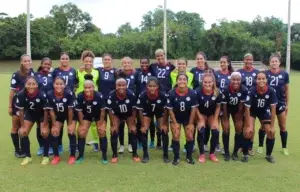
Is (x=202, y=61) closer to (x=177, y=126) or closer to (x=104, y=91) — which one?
(x=177, y=126)

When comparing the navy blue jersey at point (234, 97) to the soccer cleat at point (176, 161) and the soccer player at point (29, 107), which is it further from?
the soccer player at point (29, 107)

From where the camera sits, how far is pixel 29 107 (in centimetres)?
619

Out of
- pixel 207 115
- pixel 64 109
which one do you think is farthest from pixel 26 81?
pixel 207 115

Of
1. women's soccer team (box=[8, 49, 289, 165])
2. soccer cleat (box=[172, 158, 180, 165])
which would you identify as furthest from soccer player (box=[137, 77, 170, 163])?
soccer cleat (box=[172, 158, 180, 165])

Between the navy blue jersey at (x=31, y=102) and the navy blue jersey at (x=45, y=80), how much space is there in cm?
43

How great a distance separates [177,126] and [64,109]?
1852 mm

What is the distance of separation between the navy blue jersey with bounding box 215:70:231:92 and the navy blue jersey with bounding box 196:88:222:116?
461 millimetres

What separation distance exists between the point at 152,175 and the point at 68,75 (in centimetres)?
250

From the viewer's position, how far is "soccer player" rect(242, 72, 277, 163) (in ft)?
20.3

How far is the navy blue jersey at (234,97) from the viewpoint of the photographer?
6280mm

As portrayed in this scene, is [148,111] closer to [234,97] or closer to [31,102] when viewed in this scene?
[234,97]

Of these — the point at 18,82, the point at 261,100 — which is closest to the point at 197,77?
the point at 261,100

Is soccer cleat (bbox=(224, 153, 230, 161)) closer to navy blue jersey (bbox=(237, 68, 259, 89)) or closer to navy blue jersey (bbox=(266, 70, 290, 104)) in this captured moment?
navy blue jersey (bbox=(237, 68, 259, 89))

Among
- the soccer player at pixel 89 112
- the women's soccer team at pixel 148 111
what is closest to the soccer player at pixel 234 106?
the women's soccer team at pixel 148 111
